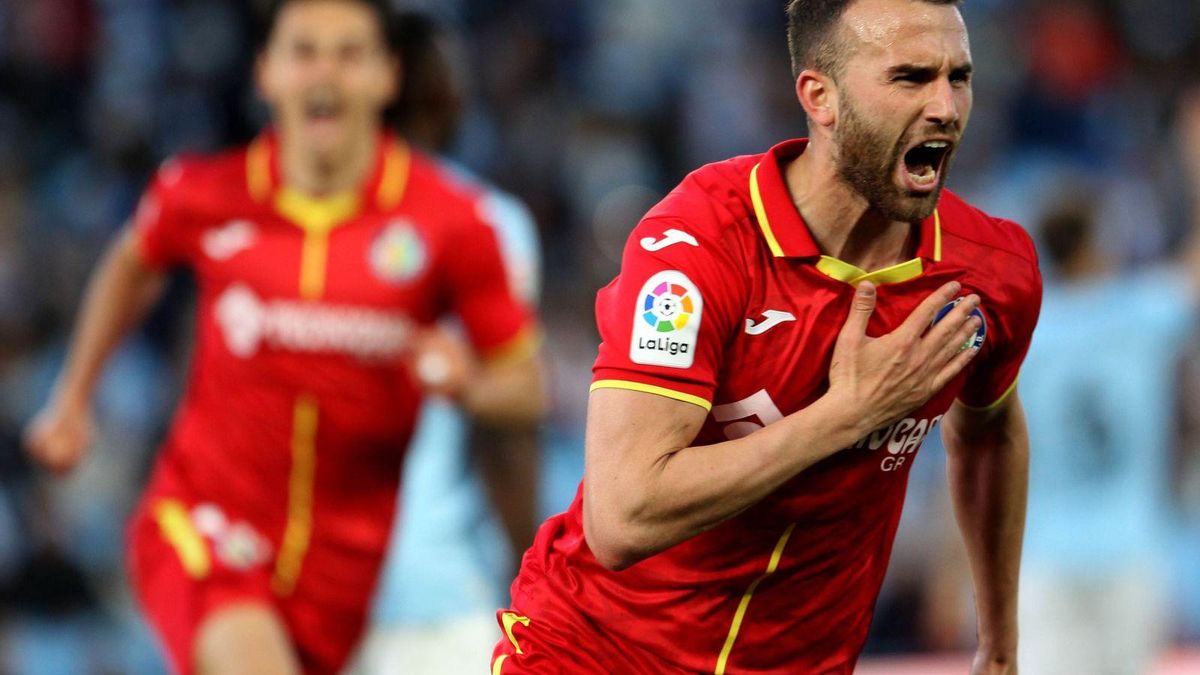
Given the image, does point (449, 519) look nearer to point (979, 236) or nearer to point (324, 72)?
point (324, 72)

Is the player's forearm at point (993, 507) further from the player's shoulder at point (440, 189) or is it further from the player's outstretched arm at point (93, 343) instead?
the player's outstretched arm at point (93, 343)

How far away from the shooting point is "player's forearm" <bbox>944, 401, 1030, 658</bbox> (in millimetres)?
3666

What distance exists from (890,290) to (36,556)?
20.4 feet

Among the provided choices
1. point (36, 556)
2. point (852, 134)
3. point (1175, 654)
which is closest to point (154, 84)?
point (36, 556)

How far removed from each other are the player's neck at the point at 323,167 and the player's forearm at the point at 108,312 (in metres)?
0.58

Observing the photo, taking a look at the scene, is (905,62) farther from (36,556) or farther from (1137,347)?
(36,556)

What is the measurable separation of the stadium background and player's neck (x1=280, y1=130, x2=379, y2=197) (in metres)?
3.03

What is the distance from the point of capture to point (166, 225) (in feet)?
17.8

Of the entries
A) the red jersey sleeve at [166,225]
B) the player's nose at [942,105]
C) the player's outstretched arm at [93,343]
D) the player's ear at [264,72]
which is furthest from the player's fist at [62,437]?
the player's nose at [942,105]

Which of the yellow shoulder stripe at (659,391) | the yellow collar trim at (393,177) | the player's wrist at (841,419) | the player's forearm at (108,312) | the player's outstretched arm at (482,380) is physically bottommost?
the player's forearm at (108,312)

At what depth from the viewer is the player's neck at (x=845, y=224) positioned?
10.9 ft

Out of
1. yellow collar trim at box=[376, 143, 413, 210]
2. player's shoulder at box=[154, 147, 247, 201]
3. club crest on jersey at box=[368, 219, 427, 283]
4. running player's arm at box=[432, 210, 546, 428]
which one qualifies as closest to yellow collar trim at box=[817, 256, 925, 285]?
A: running player's arm at box=[432, 210, 546, 428]

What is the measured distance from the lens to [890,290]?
3.30 metres

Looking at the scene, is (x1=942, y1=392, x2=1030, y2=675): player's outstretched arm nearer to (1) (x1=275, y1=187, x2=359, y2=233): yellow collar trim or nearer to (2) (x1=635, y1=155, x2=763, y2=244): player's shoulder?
(2) (x1=635, y1=155, x2=763, y2=244): player's shoulder
